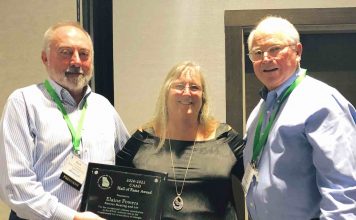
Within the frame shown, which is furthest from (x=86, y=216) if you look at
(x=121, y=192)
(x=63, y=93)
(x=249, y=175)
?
(x=249, y=175)

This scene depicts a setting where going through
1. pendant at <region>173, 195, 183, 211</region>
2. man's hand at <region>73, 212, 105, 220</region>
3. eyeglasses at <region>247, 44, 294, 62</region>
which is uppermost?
eyeglasses at <region>247, 44, 294, 62</region>

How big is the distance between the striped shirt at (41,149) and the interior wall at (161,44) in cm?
102

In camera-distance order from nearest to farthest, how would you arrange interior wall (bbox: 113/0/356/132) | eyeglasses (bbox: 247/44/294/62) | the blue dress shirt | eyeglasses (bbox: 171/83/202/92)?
1. the blue dress shirt
2. eyeglasses (bbox: 247/44/294/62)
3. eyeglasses (bbox: 171/83/202/92)
4. interior wall (bbox: 113/0/356/132)

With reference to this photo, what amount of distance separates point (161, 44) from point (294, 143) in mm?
1622

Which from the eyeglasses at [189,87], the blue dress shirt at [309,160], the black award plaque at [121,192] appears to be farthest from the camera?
the eyeglasses at [189,87]

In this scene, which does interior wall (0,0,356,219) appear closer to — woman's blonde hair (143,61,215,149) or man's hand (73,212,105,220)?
woman's blonde hair (143,61,215,149)

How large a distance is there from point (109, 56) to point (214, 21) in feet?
→ 2.65

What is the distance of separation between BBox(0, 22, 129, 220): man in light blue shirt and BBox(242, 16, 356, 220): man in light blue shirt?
0.69 meters

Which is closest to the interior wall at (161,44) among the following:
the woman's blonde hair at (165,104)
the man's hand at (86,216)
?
the woman's blonde hair at (165,104)

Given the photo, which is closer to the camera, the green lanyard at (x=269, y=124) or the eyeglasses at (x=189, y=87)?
the green lanyard at (x=269, y=124)

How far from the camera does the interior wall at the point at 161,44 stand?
3.00 metres

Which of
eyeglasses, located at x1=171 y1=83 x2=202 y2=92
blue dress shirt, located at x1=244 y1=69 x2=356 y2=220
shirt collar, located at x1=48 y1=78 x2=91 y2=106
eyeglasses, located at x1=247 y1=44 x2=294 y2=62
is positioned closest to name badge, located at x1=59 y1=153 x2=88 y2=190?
shirt collar, located at x1=48 y1=78 x2=91 y2=106

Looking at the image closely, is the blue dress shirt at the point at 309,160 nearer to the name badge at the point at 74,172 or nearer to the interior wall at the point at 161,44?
the name badge at the point at 74,172

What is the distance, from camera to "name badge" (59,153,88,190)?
1.88 meters
